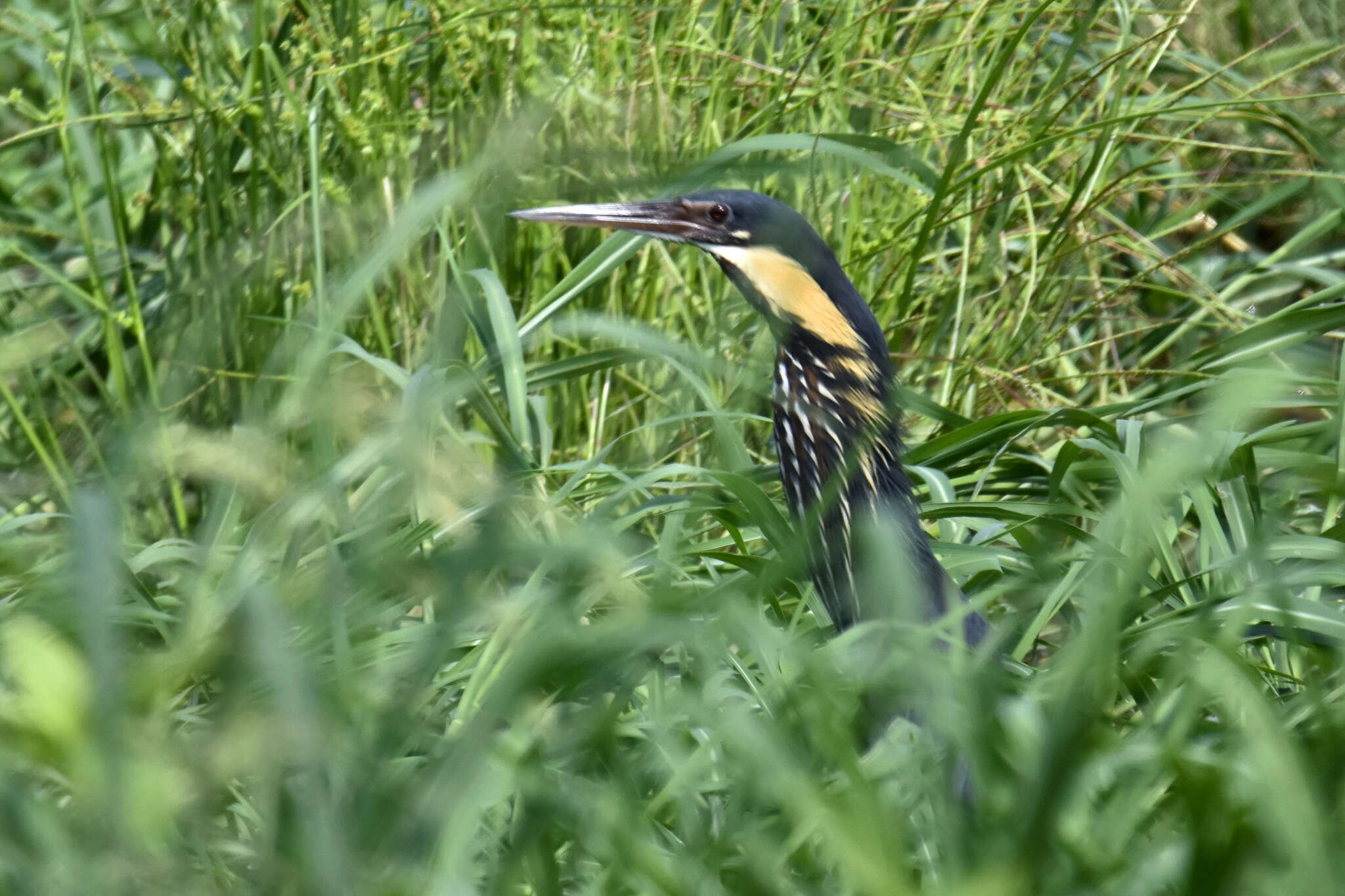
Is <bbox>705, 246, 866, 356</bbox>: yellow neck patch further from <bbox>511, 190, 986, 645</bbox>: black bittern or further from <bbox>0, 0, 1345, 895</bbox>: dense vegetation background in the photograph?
<bbox>0, 0, 1345, 895</bbox>: dense vegetation background

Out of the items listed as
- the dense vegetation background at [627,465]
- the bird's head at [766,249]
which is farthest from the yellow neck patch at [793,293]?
the dense vegetation background at [627,465]

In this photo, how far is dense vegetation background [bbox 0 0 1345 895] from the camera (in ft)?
3.58

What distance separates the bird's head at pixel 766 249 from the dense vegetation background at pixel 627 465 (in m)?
0.08

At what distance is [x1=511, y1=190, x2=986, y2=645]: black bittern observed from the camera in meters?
2.15

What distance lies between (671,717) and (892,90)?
71.8 inches

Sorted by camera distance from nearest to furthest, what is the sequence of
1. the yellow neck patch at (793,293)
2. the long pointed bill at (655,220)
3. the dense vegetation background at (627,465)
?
the dense vegetation background at (627,465) < the yellow neck patch at (793,293) < the long pointed bill at (655,220)

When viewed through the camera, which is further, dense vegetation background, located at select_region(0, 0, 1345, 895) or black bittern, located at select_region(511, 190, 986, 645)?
black bittern, located at select_region(511, 190, 986, 645)

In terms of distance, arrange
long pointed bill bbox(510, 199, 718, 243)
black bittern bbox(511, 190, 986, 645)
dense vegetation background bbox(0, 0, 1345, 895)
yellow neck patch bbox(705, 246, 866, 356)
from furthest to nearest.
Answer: long pointed bill bbox(510, 199, 718, 243) → yellow neck patch bbox(705, 246, 866, 356) → black bittern bbox(511, 190, 986, 645) → dense vegetation background bbox(0, 0, 1345, 895)

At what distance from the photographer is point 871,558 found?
4.56 ft

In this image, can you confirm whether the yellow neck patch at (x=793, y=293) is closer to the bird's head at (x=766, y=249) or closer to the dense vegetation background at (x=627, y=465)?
the bird's head at (x=766, y=249)

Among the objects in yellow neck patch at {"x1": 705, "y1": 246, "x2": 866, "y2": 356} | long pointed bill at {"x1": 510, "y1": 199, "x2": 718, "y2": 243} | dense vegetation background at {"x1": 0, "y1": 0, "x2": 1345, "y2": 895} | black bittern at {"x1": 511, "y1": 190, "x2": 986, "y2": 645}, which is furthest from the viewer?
long pointed bill at {"x1": 510, "y1": 199, "x2": 718, "y2": 243}

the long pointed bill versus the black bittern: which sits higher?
the long pointed bill

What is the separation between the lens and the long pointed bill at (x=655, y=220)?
238cm

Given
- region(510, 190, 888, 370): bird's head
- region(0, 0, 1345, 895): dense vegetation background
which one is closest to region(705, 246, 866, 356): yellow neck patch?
region(510, 190, 888, 370): bird's head
